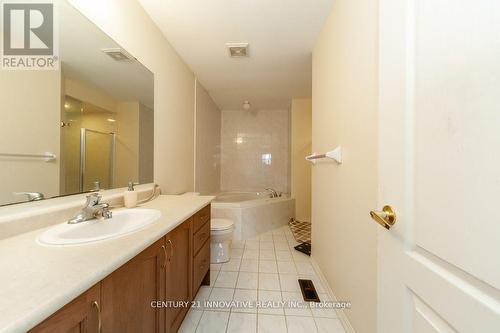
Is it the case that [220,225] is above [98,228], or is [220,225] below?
below

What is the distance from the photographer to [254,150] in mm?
4250

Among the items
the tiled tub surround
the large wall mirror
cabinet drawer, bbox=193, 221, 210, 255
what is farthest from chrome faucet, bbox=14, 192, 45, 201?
the tiled tub surround

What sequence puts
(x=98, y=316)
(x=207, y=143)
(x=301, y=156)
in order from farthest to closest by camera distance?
(x=301, y=156) → (x=207, y=143) → (x=98, y=316)

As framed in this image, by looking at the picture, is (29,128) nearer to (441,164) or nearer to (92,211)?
(92,211)

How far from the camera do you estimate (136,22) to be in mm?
1465

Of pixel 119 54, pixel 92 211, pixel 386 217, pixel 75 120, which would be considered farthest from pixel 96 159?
pixel 386 217

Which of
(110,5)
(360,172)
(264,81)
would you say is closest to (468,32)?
(360,172)

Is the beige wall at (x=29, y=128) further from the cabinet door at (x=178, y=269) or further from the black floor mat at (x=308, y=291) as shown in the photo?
the black floor mat at (x=308, y=291)

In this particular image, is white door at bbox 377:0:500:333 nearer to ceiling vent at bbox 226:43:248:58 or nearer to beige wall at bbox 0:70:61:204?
beige wall at bbox 0:70:61:204

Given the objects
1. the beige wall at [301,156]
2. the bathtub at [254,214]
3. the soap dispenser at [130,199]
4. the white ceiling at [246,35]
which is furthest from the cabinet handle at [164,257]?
the beige wall at [301,156]

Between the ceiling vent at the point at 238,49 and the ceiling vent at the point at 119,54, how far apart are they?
95 centimetres

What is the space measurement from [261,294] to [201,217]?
813 millimetres

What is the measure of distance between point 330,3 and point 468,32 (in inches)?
57.4

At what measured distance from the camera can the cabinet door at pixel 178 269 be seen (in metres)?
0.99
